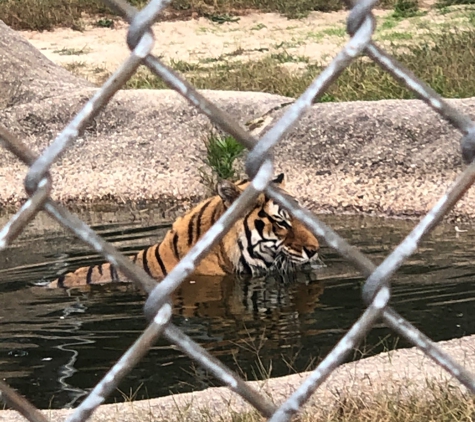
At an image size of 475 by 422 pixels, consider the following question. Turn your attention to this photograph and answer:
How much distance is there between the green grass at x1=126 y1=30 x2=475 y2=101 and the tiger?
253cm

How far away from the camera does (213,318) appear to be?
2965 mm

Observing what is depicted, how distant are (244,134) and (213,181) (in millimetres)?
4185

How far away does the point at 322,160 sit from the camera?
5.07 m

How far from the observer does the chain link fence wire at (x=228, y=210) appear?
28.5 inches

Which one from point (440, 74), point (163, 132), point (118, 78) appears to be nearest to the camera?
point (118, 78)

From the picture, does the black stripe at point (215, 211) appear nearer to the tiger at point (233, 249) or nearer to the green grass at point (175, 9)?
the tiger at point (233, 249)

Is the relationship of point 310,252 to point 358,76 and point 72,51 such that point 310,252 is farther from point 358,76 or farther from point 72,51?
point 72,51

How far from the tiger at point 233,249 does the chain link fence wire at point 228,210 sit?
2.66m

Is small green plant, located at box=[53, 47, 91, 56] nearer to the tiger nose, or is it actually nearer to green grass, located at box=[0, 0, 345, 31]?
green grass, located at box=[0, 0, 345, 31]

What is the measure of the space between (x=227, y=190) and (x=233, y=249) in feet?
1.03

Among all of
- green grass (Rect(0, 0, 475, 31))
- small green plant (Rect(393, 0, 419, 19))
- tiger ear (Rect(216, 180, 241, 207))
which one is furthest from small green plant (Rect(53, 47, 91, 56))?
tiger ear (Rect(216, 180, 241, 207))

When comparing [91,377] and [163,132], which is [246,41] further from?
[91,377]

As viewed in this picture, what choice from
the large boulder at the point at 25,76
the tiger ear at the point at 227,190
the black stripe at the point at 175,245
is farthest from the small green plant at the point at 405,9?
the tiger ear at the point at 227,190

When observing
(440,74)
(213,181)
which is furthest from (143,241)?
(440,74)
